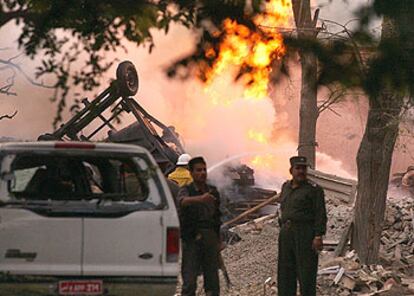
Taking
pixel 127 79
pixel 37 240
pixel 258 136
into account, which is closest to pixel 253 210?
pixel 127 79

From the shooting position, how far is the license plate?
28.1ft

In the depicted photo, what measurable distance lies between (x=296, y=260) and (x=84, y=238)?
130 inches

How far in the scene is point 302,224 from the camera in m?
11.0

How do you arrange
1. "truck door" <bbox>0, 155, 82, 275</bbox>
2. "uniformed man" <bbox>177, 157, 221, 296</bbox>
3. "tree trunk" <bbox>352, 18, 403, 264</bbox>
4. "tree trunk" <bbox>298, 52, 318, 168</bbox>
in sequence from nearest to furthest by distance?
"truck door" <bbox>0, 155, 82, 275</bbox>, "uniformed man" <bbox>177, 157, 221, 296</bbox>, "tree trunk" <bbox>352, 18, 403, 264</bbox>, "tree trunk" <bbox>298, 52, 318, 168</bbox>

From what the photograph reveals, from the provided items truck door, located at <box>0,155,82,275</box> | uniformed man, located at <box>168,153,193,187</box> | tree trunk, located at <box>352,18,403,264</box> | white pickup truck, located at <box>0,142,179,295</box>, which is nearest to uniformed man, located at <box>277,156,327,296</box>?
white pickup truck, located at <box>0,142,179,295</box>

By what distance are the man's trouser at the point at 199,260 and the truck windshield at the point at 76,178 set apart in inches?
42.7

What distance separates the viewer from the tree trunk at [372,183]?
563 inches

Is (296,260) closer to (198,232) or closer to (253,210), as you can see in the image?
(198,232)

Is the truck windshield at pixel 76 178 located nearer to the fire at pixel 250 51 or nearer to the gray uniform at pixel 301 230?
the fire at pixel 250 51

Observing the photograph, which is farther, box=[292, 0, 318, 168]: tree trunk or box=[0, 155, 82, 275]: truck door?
box=[292, 0, 318, 168]: tree trunk

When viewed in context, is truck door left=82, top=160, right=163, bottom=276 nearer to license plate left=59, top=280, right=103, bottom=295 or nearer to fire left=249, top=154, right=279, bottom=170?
license plate left=59, top=280, right=103, bottom=295

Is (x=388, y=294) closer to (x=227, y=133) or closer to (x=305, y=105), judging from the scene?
(x=305, y=105)

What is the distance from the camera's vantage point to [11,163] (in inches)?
355

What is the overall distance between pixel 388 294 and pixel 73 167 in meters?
5.01
